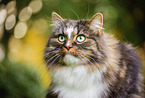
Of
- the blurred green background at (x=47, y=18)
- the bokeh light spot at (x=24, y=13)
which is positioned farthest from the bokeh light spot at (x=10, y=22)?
the bokeh light spot at (x=24, y=13)

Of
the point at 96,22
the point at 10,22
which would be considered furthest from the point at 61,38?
the point at 10,22

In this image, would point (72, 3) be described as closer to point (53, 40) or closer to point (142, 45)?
point (53, 40)

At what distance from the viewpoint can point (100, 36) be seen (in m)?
1.46

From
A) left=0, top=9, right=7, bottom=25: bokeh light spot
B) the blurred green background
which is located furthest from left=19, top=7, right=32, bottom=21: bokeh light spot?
left=0, top=9, right=7, bottom=25: bokeh light spot

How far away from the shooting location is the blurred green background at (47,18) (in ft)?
6.48

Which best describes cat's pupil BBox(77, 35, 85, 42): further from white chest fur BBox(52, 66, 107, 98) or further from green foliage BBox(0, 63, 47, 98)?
green foliage BBox(0, 63, 47, 98)

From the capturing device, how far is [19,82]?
1.85 meters

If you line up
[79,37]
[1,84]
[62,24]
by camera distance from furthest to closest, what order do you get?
[1,84], [62,24], [79,37]

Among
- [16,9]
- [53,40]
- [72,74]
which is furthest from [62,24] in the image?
[16,9]

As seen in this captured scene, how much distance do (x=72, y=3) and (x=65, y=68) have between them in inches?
70.6

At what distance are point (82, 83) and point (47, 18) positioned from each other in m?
1.25

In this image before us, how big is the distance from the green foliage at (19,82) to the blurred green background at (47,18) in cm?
2

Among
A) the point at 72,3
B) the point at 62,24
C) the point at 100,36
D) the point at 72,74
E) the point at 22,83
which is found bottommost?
the point at 22,83

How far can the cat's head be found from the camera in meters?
1.29
